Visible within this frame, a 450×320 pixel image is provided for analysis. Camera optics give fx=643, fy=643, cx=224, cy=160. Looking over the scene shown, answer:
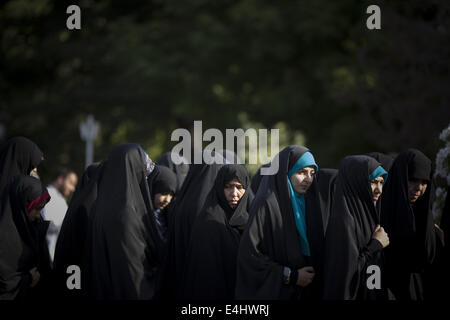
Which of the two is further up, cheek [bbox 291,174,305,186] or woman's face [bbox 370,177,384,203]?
cheek [bbox 291,174,305,186]

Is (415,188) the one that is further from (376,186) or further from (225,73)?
(225,73)

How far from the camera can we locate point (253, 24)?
18.3 meters

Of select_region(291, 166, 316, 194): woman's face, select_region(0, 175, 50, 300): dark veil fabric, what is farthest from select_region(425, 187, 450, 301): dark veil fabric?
select_region(0, 175, 50, 300): dark veil fabric

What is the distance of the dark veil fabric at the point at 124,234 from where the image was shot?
17.6ft

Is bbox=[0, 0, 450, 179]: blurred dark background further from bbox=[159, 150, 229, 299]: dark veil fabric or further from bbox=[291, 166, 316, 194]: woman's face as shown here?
bbox=[291, 166, 316, 194]: woman's face

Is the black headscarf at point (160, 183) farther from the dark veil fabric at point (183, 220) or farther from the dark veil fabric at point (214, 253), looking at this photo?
the dark veil fabric at point (214, 253)

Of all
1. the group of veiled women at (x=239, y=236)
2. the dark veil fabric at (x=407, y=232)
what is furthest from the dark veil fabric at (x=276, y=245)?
the dark veil fabric at (x=407, y=232)

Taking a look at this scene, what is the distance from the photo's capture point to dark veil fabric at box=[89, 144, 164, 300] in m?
5.36

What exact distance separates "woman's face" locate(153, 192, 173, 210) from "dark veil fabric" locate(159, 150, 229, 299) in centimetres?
48

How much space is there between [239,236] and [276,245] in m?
0.66

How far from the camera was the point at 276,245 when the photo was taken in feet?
16.1

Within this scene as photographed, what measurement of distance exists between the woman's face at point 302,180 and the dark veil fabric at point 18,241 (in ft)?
7.48

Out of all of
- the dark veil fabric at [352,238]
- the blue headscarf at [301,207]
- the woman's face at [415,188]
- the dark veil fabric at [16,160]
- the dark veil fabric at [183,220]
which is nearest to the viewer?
the dark veil fabric at [352,238]

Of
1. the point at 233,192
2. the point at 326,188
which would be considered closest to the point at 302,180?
the point at 233,192
